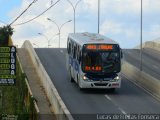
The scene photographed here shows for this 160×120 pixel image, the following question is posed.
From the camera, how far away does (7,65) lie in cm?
3250

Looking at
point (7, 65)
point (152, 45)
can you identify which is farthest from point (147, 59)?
point (7, 65)

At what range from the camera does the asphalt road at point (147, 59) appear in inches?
2052

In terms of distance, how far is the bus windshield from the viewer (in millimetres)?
36531

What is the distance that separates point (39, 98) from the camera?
120ft

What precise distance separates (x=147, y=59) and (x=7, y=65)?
28735mm

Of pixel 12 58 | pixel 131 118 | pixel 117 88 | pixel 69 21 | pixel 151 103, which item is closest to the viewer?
pixel 131 118

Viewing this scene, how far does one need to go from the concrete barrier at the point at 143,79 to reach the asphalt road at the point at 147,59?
463 centimetres

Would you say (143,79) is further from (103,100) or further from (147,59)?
(147,59)

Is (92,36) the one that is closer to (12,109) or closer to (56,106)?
(12,109)

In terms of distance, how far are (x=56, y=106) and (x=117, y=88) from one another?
28.9 feet

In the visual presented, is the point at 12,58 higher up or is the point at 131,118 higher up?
the point at 12,58

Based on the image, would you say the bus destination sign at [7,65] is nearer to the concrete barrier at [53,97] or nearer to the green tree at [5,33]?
the concrete barrier at [53,97]

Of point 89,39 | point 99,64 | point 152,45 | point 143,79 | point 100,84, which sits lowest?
point 143,79

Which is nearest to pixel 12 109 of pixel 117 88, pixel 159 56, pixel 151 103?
pixel 117 88
